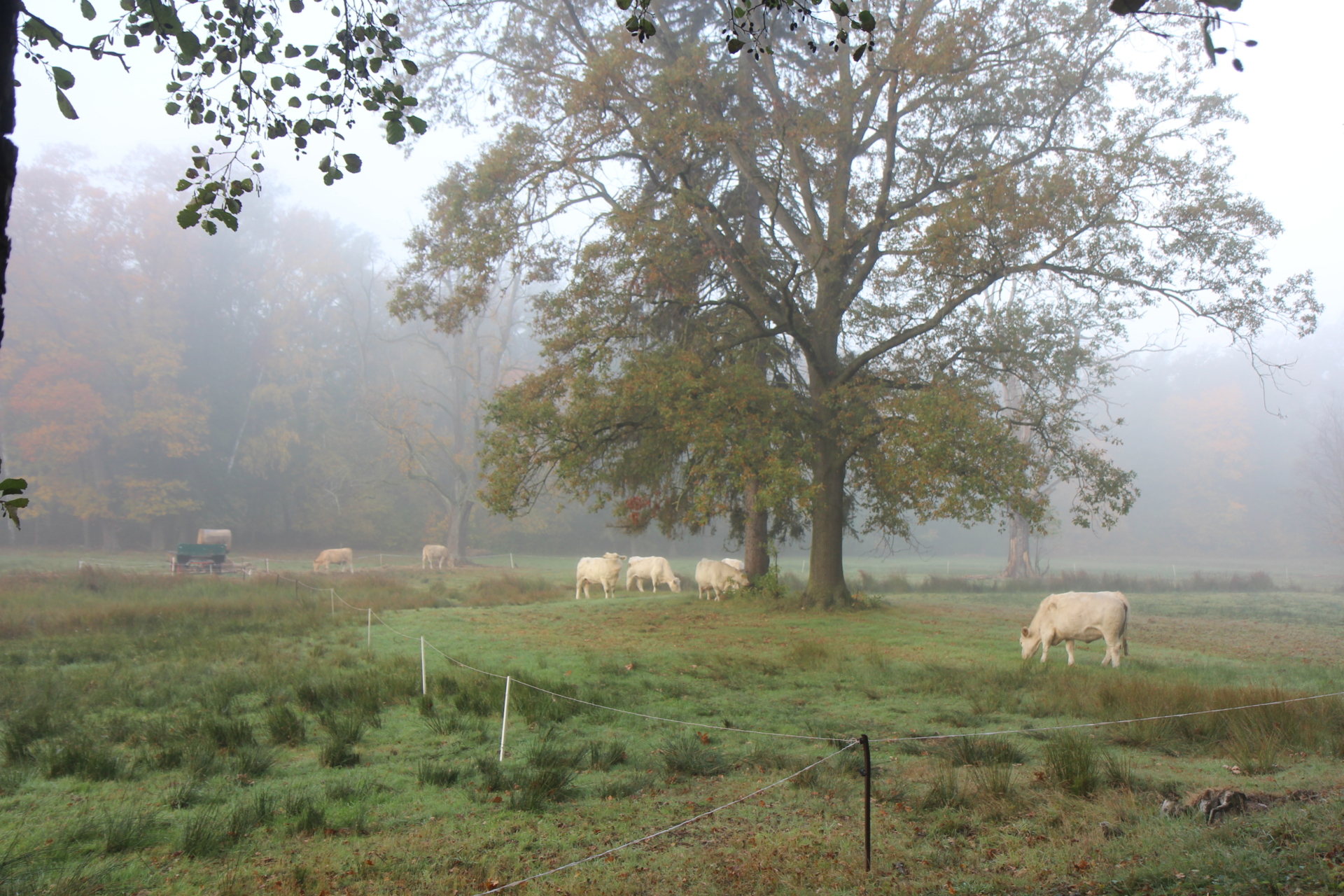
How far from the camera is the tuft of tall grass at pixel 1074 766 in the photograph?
6.08 metres

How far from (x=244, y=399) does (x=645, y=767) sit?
52.4 metres

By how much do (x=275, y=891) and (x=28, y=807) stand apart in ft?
9.75

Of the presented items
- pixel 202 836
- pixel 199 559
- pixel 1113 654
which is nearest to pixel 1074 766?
pixel 202 836

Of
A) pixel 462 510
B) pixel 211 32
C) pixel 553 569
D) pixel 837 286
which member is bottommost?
pixel 553 569

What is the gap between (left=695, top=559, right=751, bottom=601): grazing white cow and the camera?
899 inches

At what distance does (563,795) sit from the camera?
637 cm

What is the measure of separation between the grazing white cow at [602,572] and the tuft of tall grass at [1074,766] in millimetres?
19816

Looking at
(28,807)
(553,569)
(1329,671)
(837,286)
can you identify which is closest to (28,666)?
(28,807)

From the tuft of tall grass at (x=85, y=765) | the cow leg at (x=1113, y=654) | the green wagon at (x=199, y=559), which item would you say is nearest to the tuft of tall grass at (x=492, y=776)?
the tuft of tall grass at (x=85, y=765)

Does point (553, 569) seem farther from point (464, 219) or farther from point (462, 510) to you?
point (464, 219)

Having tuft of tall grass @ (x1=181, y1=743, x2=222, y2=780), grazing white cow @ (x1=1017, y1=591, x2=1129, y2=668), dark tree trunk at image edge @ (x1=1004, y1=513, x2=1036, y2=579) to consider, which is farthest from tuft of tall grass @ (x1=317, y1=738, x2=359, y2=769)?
dark tree trunk at image edge @ (x1=1004, y1=513, x2=1036, y2=579)

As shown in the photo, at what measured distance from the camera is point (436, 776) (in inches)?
266

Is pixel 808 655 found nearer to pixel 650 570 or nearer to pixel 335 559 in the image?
pixel 650 570

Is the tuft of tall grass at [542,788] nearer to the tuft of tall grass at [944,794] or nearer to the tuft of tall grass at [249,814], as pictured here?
the tuft of tall grass at [249,814]
